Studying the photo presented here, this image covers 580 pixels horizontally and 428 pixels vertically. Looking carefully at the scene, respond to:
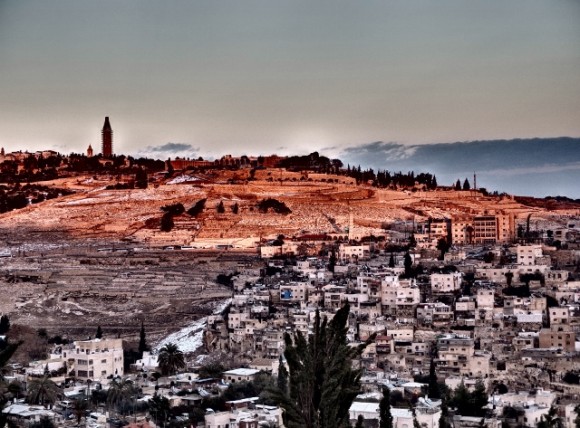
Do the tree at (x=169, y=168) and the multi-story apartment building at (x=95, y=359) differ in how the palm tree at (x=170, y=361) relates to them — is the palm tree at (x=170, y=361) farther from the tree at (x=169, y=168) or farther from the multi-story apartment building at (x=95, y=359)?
the tree at (x=169, y=168)

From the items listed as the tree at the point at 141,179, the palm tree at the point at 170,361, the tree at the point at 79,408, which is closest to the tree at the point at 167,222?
the tree at the point at 141,179

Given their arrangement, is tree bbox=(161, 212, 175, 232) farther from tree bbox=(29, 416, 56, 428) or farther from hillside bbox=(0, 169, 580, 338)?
tree bbox=(29, 416, 56, 428)

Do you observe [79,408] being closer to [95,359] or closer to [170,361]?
[170,361]

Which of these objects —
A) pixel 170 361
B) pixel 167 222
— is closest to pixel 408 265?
pixel 170 361

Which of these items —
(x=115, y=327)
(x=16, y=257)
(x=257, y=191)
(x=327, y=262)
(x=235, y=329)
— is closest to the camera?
(x=235, y=329)

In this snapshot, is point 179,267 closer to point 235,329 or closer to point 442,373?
point 235,329

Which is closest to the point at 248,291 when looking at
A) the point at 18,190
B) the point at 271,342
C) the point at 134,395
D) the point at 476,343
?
the point at 271,342
